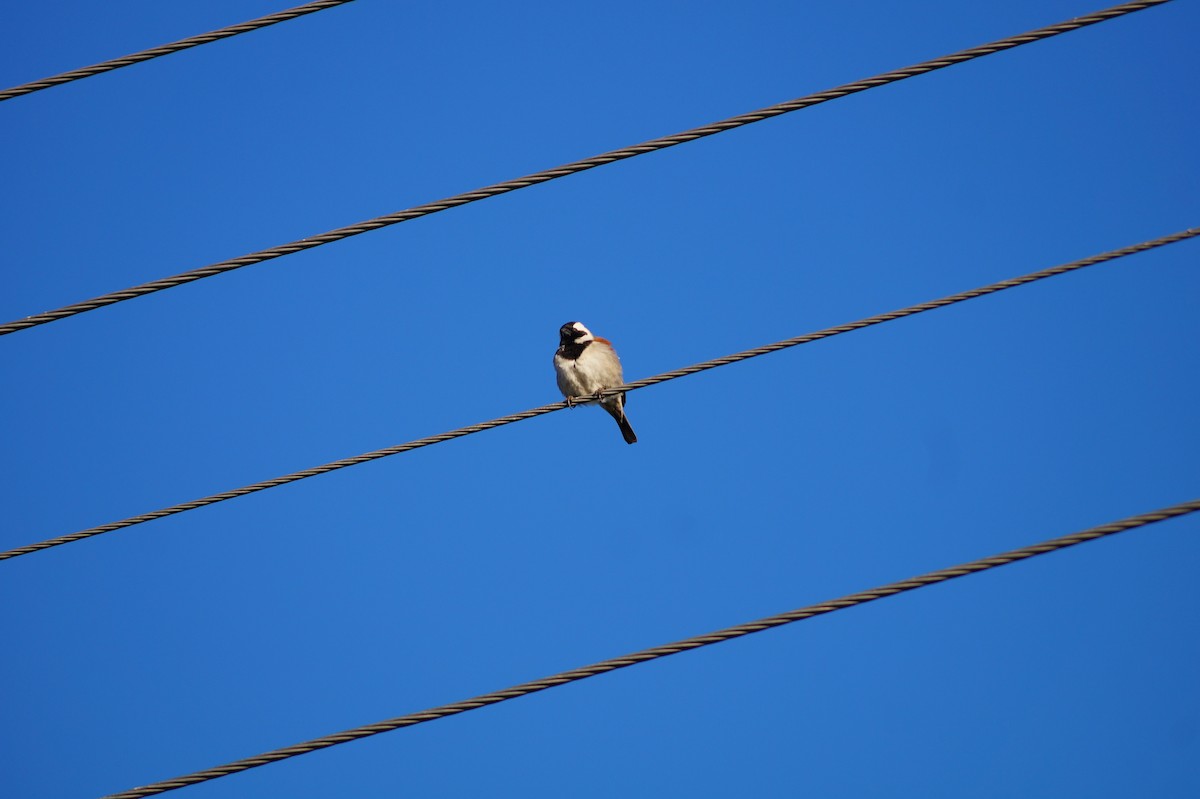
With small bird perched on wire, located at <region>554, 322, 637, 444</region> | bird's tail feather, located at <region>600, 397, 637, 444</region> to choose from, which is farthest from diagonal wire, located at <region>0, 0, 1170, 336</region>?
bird's tail feather, located at <region>600, 397, 637, 444</region>

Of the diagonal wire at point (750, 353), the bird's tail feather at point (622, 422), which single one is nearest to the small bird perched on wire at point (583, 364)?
the bird's tail feather at point (622, 422)

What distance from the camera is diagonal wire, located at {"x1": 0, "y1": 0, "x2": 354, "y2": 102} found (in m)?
4.04

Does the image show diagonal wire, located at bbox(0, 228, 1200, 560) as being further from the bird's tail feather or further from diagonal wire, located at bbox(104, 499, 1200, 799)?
the bird's tail feather

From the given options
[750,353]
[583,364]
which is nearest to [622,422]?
[583,364]

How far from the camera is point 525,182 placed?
418 centimetres

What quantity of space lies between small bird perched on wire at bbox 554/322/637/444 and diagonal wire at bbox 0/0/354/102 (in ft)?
21.3

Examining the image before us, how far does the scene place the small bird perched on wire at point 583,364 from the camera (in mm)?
10555

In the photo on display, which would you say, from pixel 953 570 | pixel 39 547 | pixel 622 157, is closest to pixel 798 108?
pixel 622 157

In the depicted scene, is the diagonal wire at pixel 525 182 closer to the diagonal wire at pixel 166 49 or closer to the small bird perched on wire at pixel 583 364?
the diagonal wire at pixel 166 49

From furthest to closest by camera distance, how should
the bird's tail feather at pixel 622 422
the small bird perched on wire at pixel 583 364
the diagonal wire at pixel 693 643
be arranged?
the bird's tail feather at pixel 622 422 → the small bird perched on wire at pixel 583 364 → the diagonal wire at pixel 693 643

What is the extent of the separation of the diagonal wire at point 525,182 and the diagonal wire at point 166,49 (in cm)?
74

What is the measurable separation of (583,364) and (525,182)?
6.38 meters

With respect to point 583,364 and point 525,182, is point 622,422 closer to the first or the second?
point 583,364

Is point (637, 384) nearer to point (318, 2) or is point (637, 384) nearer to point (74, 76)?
point (318, 2)
